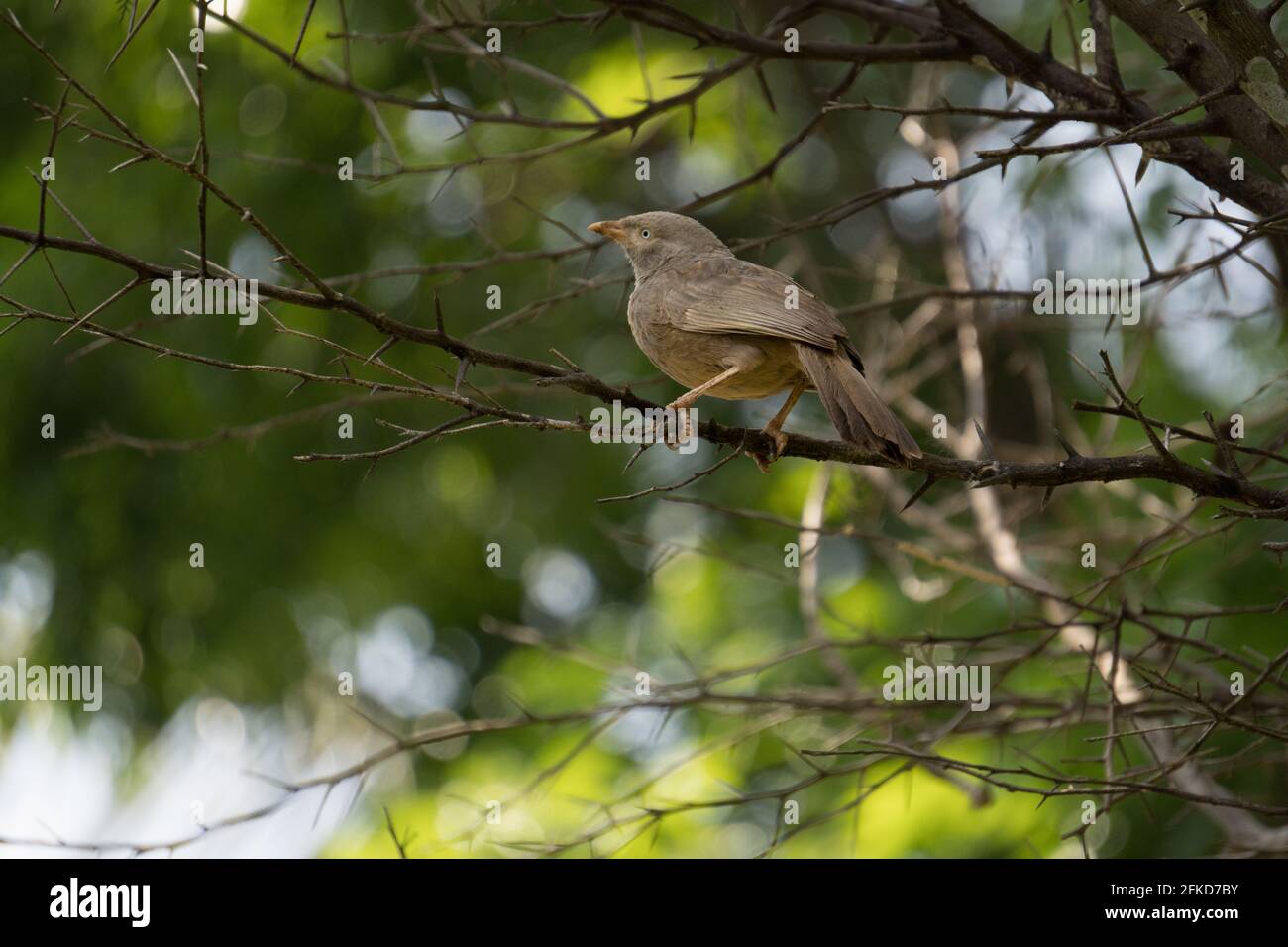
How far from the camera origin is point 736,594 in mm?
8195

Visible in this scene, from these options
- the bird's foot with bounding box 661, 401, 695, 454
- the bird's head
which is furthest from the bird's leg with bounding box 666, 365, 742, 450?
the bird's head

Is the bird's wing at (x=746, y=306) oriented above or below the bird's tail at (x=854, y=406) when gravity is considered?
above

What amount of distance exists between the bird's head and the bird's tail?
956 millimetres

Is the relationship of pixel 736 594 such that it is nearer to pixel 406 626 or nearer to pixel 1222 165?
pixel 406 626

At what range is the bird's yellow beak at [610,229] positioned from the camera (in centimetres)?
528

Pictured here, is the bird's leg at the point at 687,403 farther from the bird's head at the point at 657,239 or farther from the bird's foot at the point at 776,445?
the bird's head at the point at 657,239

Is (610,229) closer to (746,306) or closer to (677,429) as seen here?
(746,306)

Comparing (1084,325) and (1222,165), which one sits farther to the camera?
(1084,325)

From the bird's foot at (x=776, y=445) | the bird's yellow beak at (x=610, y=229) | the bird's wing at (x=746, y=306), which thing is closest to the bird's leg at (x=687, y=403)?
the bird's wing at (x=746, y=306)

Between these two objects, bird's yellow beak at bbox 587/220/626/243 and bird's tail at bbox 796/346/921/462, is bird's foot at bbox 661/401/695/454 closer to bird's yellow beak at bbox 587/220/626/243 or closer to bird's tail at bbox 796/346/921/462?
bird's tail at bbox 796/346/921/462

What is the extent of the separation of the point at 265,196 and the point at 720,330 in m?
4.81

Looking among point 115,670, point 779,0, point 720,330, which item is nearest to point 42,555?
point 115,670

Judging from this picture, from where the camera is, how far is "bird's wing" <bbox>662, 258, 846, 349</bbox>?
428 centimetres

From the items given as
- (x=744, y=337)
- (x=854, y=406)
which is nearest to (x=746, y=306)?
(x=744, y=337)
